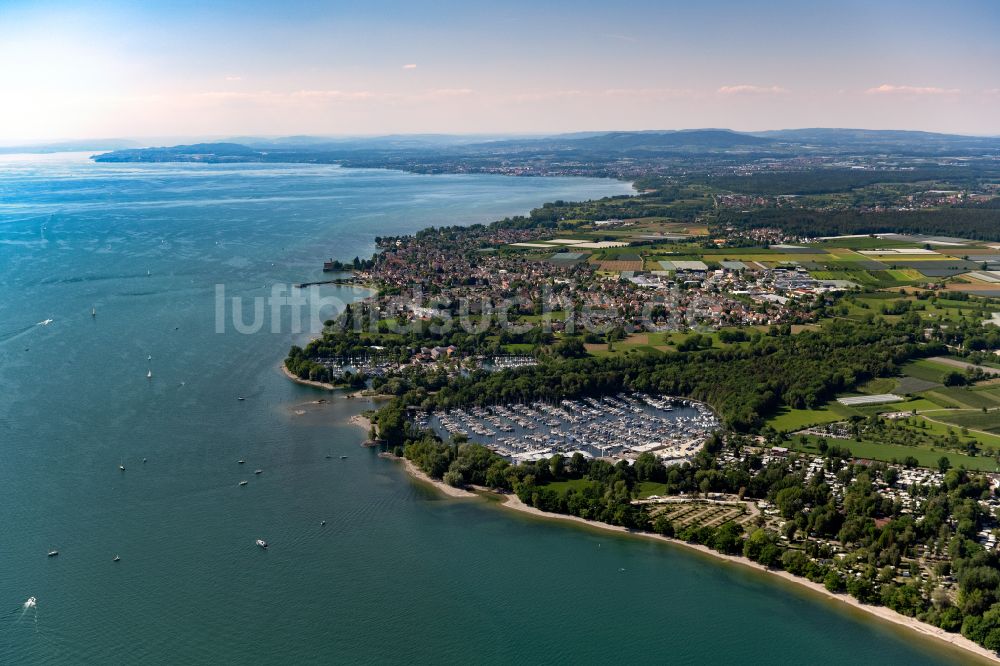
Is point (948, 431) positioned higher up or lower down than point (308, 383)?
lower down

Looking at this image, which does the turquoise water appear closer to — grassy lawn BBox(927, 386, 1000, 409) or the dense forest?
the dense forest

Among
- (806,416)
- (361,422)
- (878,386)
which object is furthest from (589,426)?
(878,386)

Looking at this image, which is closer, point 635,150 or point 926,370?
point 926,370

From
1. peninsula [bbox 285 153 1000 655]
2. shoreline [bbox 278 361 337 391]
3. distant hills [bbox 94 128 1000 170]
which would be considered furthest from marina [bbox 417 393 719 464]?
distant hills [bbox 94 128 1000 170]

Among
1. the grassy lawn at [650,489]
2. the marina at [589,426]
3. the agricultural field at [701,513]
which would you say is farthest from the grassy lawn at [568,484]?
the agricultural field at [701,513]

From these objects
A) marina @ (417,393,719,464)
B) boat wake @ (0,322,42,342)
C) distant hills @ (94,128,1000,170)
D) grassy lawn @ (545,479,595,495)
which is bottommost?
grassy lawn @ (545,479,595,495)

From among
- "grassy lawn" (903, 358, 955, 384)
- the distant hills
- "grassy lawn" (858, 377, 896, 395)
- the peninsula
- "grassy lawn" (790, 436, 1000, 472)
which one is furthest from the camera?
the distant hills

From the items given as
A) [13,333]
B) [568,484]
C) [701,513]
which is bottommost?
[701,513]

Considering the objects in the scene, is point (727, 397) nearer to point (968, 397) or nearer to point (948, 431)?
point (948, 431)
